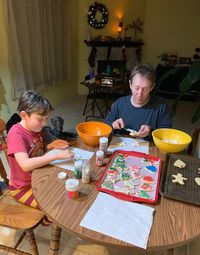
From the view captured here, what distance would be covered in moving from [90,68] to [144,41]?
148 centimetres

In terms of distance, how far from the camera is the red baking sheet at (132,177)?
0.91 m

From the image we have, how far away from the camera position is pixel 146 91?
1.45 meters

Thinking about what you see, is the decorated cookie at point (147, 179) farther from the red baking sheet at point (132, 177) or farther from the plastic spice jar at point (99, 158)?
the plastic spice jar at point (99, 158)

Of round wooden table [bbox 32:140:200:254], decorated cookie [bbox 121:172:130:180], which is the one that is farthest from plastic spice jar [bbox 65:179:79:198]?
decorated cookie [bbox 121:172:130:180]

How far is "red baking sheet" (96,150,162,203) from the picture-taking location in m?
0.91

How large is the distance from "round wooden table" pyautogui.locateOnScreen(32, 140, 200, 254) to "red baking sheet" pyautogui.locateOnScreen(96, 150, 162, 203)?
47 millimetres

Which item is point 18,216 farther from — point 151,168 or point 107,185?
point 151,168

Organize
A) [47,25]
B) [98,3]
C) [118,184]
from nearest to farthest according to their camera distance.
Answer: [118,184] → [47,25] → [98,3]

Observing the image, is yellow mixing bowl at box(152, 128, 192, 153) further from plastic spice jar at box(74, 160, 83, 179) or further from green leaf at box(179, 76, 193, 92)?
plastic spice jar at box(74, 160, 83, 179)

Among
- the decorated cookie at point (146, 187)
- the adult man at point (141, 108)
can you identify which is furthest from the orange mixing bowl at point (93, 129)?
the decorated cookie at point (146, 187)

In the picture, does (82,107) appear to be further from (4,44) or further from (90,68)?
(4,44)

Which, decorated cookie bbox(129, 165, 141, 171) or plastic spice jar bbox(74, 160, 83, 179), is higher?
plastic spice jar bbox(74, 160, 83, 179)

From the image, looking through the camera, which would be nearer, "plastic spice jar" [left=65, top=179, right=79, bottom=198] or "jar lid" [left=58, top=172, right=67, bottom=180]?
"plastic spice jar" [left=65, top=179, right=79, bottom=198]

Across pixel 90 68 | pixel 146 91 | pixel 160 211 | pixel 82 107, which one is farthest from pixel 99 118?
pixel 160 211
